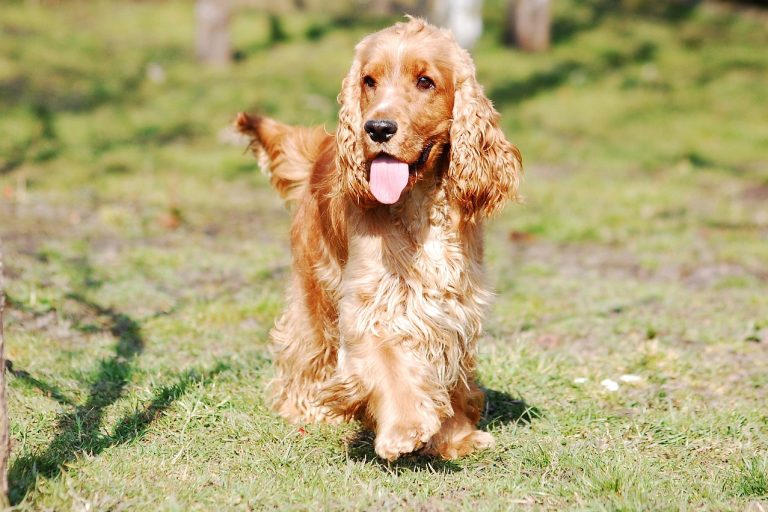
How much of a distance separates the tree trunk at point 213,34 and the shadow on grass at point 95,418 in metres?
10.7

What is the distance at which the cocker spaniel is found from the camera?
3.68 metres

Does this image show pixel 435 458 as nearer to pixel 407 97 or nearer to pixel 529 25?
pixel 407 97

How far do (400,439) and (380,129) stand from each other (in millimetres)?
1191

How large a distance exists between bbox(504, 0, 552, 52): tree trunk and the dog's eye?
1449 cm

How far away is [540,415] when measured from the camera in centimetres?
442

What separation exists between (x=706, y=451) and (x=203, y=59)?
13392 mm

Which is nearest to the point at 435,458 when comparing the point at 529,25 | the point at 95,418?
the point at 95,418

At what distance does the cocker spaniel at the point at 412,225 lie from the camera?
3682mm

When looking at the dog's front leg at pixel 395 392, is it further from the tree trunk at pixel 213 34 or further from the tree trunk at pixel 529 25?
the tree trunk at pixel 529 25

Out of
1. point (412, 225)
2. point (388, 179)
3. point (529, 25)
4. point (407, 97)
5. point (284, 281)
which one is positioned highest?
point (407, 97)

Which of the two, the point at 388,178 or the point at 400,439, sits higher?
the point at 388,178

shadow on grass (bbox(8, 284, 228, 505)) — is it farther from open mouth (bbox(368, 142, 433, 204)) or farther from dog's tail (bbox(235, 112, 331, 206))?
open mouth (bbox(368, 142, 433, 204))

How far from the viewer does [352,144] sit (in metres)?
3.89

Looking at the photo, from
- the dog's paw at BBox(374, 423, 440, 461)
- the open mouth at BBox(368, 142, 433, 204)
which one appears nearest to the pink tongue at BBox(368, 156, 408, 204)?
the open mouth at BBox(368, 142, 433, 204)
